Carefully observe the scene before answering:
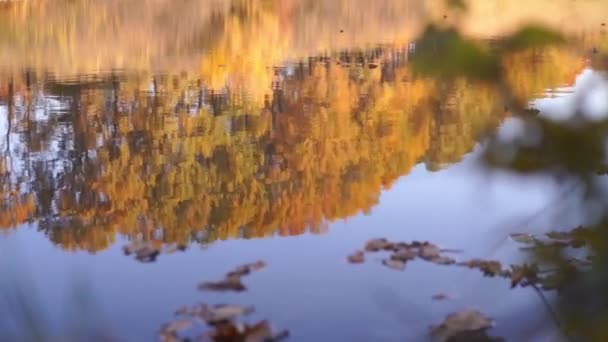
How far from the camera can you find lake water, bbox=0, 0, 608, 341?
3.38 m

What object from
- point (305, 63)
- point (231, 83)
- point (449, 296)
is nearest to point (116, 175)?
point (449, 296)

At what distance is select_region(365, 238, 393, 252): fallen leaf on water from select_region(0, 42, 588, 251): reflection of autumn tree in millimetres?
487

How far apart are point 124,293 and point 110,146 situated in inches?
117

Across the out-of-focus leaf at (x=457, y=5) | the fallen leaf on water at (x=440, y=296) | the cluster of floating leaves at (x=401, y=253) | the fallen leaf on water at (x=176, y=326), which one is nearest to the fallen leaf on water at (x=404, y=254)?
the cluster of floating leaves at (x=401, y=253)

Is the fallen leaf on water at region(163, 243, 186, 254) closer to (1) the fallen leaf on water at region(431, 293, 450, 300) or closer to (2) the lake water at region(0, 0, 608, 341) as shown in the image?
(2) the lake water at region(0, 0, 608, 341)

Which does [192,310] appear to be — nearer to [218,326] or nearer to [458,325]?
[218,326]

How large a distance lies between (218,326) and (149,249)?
1.17 meters

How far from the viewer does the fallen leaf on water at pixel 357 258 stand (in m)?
4.12

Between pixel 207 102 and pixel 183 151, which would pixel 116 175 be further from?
pixel 207 102

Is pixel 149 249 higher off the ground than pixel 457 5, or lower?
lower

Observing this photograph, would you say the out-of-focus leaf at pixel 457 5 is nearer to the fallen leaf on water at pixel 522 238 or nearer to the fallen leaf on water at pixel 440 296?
the fallen leaf on water at pixel 440 296

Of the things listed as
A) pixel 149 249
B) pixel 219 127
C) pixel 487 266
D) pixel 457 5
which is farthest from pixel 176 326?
pixel 219 127

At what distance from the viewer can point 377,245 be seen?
431cm

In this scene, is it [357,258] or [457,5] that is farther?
[357,258]
